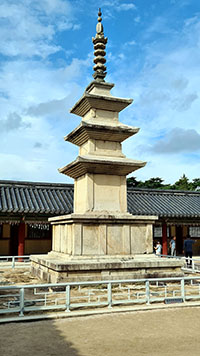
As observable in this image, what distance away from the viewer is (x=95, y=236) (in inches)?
389

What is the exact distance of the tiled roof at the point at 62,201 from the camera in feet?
58.9

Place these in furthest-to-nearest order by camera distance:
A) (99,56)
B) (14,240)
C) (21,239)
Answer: (14,240) → (21,239) → (99,56)

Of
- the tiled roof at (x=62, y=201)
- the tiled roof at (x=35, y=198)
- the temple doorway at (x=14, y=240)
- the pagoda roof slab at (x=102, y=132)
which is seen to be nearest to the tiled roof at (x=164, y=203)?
the tiled roof at (x=62, y=201)

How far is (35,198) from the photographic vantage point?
63.9 ft

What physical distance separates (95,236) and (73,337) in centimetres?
482

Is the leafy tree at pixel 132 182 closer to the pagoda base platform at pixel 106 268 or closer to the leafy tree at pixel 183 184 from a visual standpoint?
the leafy tree at pixel 183 184

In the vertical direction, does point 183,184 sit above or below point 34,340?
above

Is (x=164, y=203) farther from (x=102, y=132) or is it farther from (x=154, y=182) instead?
(x=154, y=182)

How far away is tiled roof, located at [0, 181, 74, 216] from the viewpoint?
17.6 m

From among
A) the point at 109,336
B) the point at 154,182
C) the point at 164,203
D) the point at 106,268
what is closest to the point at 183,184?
the point at 154,182

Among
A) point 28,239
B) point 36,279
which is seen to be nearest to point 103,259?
point 36,279

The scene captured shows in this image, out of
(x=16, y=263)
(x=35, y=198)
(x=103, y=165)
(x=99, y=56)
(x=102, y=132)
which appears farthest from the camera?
(x=35, y=198)

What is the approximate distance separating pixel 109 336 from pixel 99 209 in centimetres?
565

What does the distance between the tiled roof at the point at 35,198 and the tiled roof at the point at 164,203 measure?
447 cm
